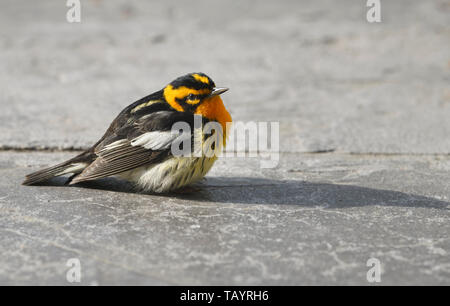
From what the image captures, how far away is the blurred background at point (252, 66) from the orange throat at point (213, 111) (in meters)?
1.41

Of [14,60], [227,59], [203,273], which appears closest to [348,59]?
[227,59]

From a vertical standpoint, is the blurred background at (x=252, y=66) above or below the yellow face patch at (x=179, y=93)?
above

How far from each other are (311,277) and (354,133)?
3259 millimetres

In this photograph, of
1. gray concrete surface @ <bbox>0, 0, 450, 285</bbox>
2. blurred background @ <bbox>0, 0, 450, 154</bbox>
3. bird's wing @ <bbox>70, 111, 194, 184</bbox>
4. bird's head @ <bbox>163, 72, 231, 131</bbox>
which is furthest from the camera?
blurred background @ <bbox>0, 0, 450, 154</bbox>

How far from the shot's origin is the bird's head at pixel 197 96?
443cm

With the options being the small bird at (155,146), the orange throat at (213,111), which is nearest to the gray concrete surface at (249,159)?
the small bird at (155,146)

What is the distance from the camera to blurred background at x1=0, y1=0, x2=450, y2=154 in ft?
20.4

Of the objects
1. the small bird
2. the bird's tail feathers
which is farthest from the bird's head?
the bird's tail feathers

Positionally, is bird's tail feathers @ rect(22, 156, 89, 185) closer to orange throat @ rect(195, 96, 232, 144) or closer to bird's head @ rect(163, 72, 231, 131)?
bird's head @ rect(163, 72, 231, 131)

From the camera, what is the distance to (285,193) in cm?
455

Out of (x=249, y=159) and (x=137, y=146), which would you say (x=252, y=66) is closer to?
(x=249, y=159)

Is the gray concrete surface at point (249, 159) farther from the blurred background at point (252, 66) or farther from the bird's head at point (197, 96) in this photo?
the bird's head at point (197, 96)

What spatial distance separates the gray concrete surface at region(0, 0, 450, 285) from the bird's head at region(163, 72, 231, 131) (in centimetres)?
62
